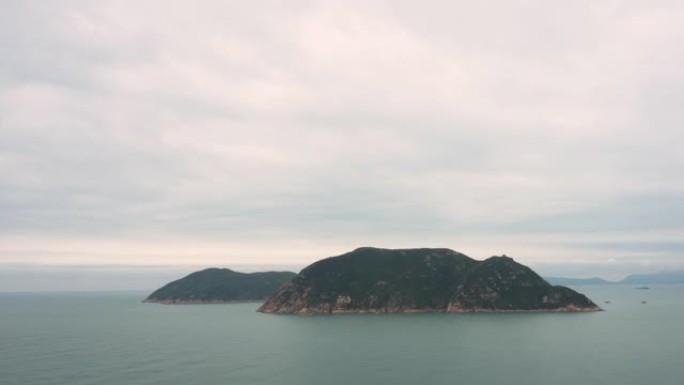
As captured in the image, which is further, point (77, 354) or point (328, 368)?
point (77, 354)

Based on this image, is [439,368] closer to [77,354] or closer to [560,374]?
[560,374]

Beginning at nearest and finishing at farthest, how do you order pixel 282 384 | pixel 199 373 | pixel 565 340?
pixel 282 384
pixel 199 373
pixel 565 340

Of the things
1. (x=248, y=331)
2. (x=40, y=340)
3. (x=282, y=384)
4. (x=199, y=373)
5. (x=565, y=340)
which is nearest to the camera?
(x=282, y=384)

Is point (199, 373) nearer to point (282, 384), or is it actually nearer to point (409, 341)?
point (282, 384)

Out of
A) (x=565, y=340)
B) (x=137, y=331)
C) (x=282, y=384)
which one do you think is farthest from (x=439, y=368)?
(x=137, y=331)

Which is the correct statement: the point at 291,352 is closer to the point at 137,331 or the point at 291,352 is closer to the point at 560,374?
the point at 560,374

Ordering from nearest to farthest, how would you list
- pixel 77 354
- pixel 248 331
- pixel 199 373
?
1. pixel 199 373
2. pixel 77 354
3. pixel 248 331

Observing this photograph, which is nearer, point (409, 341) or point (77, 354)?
point (77, 354)

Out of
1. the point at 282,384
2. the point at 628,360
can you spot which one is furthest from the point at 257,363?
the point at 628,360

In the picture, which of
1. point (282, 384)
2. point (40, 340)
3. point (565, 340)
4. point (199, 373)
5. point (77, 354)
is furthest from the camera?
point (40, 340)
